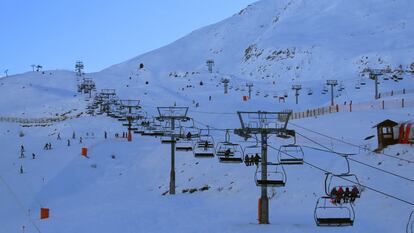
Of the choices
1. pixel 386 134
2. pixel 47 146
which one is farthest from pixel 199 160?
pixel 47 146

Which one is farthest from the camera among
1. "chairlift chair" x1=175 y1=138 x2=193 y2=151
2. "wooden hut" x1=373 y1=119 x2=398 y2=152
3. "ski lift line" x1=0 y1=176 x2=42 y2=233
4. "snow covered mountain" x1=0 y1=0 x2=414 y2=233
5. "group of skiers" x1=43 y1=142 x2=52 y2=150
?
"group of skiers" x1=43 y1=142 x2=52 y2=150

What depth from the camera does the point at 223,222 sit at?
25078 millimetres

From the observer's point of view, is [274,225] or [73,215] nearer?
[274,225]

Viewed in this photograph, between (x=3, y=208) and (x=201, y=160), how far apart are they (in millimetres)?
14476

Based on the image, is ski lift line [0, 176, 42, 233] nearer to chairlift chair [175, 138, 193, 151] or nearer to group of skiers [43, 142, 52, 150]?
chairlift chair [175, 138, 193, 151]

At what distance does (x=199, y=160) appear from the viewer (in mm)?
43812

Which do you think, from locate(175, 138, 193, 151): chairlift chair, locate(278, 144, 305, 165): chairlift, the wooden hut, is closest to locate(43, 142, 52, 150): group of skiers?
locate(175, 138, 193, 151): chairlift chair

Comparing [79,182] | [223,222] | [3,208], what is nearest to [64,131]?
[79,182]

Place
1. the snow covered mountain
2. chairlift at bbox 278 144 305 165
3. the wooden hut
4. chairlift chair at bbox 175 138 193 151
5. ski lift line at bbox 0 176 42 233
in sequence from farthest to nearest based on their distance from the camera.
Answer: the wooden hut → chairlift chair at bbox 175 138 193 151 → ski lift line at bbox 0 176 42 233 → the snow covered mountain → chairlift at bbox 278 144 305 165

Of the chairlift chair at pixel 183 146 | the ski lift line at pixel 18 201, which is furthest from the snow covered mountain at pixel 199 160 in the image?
the chairlift chair at pixel 183 146

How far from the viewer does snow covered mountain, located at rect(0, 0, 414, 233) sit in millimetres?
26266

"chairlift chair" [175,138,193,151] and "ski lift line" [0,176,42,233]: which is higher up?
"chairlift chair" [175,138,193,151]

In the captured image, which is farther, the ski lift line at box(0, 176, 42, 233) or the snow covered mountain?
the ski lift line at box(0, 176, 42, 233)

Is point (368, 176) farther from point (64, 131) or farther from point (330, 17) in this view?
point (330, 17)
